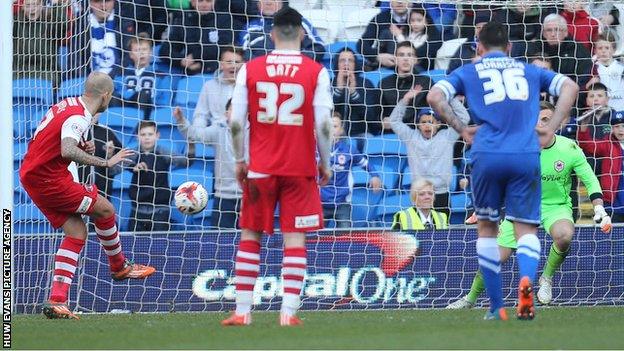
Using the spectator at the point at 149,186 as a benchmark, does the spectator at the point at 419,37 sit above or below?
above

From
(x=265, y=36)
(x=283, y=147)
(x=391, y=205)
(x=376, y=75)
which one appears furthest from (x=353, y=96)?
(x=283, y=147)

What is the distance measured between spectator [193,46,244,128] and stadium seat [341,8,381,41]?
1.34 m

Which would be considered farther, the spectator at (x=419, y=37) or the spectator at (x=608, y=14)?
the spectator at (x=608, y=14)

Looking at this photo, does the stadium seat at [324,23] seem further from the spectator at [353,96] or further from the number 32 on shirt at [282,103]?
the number 32 on shirt at [282,103]

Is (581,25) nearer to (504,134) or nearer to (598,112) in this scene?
(598,112)

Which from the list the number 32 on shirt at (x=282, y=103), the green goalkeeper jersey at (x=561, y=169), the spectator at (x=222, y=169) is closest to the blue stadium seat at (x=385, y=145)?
the spectator at (x=222, y=169)

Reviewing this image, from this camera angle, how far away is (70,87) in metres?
13.3

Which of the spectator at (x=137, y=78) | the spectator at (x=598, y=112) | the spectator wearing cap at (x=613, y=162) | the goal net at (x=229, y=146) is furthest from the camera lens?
the spectator at (x=598, y=112)

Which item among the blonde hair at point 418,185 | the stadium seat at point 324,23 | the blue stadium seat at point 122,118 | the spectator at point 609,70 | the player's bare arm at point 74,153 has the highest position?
the stadium seat at point 324,23

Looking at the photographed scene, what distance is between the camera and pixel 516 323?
882cm

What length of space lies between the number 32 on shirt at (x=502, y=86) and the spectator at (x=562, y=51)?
5764 millimetres

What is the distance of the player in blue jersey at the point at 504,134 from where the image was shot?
29.6 ft

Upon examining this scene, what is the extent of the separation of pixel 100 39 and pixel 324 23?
273 cm

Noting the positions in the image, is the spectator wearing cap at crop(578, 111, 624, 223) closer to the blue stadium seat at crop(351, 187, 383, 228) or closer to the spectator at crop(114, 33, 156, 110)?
the blue stadium seat at crop(351, 187, 383, 228)
